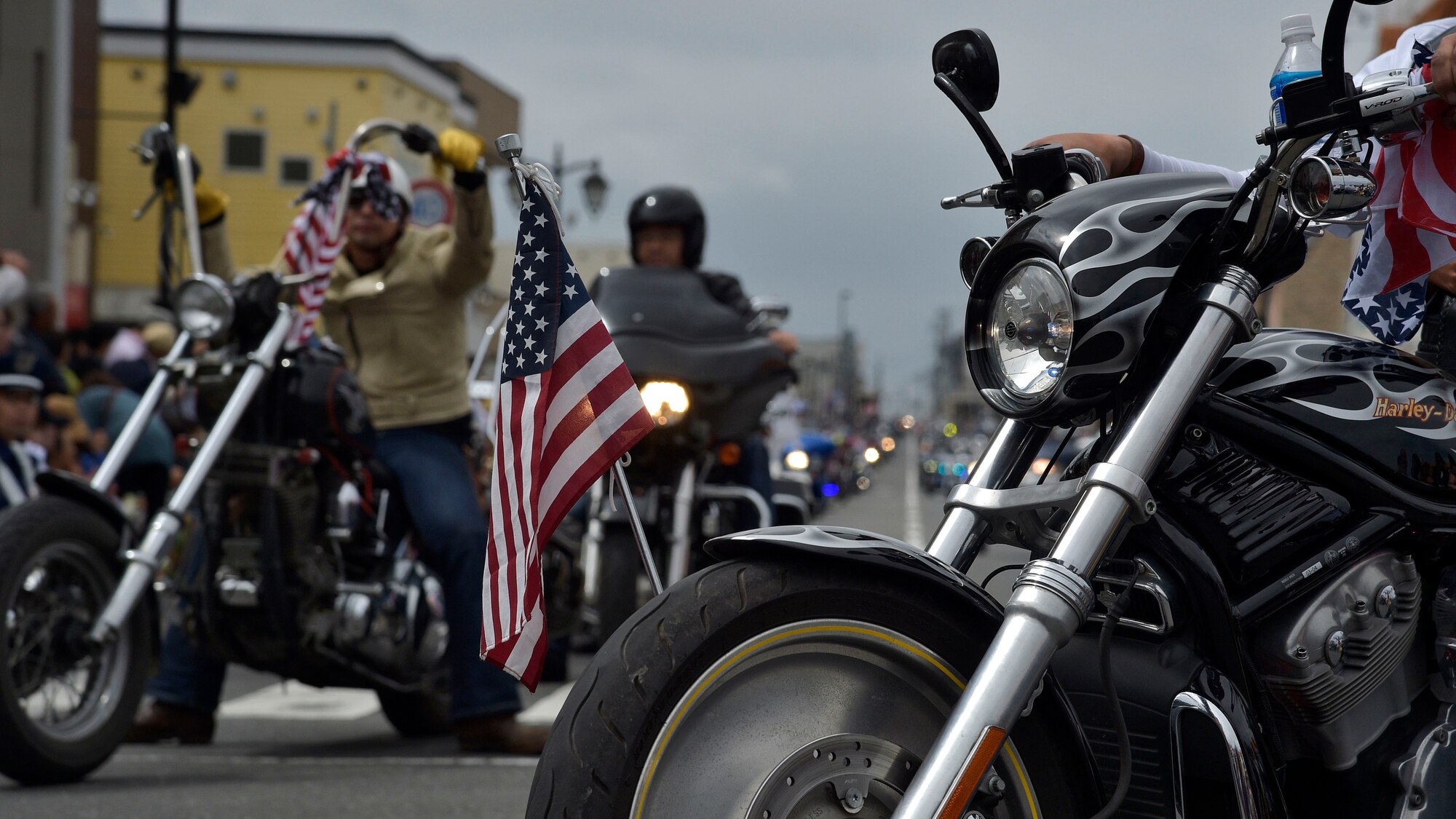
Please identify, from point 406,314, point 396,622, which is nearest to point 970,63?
point 396,622

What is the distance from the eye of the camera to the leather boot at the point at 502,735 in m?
5.50

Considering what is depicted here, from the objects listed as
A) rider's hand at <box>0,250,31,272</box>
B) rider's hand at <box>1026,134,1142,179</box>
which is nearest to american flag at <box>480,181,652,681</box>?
rider's hand at <box>1026,134,1142,179</box>

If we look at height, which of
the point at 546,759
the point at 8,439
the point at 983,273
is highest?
the point at 983,273

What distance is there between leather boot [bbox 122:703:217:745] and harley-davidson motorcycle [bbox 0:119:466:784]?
465 mm

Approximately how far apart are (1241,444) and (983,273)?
1.57ft

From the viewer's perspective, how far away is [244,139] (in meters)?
42.6

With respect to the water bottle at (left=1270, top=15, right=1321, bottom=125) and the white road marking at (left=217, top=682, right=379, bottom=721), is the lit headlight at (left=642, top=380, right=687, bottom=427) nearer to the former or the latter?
the white road marking at (left=217, top=682, right=379, bottom=721)

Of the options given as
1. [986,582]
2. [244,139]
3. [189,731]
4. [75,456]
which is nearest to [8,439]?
[75,456]

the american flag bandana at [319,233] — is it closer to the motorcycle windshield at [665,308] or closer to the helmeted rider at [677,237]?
the motorcycle windshield at [665,308]

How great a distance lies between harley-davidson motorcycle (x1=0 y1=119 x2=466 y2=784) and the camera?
470cm

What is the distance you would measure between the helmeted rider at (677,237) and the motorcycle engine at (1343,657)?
4215 millimetres

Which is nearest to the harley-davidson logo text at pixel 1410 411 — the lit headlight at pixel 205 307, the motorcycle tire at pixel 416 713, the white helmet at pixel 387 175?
the lit headlight at pixel 205 307

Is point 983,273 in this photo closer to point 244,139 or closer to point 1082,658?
point 1082,658

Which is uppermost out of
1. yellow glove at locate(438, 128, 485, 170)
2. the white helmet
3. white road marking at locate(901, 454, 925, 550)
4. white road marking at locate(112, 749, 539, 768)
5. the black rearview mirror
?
the black rearview mirror
